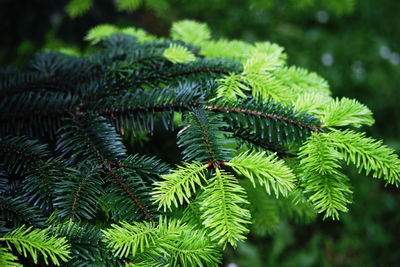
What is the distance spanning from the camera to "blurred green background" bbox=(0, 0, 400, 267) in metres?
2.52

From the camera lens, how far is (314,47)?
4.18 meters

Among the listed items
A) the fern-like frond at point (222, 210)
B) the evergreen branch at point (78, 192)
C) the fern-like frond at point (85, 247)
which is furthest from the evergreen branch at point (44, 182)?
the fern-like frond at point (222, 210)

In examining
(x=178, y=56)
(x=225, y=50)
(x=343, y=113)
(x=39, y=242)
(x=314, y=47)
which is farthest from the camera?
(x=314, y=47)

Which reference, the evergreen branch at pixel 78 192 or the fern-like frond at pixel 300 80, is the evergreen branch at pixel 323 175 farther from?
the evergreen branch at pixel 78 192

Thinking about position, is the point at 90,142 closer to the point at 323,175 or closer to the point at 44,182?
the point at 44,182

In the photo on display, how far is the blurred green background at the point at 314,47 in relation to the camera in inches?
99.3

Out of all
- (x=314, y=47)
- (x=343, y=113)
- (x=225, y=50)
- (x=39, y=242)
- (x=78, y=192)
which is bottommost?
(x=39, y=242)

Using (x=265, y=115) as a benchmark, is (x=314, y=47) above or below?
above

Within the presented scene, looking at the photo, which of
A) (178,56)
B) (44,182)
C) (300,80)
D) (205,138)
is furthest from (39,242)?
(300,80)

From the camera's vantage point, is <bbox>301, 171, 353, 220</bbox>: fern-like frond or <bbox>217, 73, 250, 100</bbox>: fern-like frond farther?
<bbox>217, 73, 250, 100</bbox>: fern-like frond

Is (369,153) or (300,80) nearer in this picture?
(369,153)

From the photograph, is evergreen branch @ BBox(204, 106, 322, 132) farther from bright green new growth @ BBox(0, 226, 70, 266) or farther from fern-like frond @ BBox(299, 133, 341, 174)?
A: bright green new growth @ BBox(0, 226, 70, 266)

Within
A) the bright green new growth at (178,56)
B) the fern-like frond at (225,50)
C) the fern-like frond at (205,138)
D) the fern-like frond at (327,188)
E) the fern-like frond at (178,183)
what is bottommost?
the fern-like frond at (178,183)

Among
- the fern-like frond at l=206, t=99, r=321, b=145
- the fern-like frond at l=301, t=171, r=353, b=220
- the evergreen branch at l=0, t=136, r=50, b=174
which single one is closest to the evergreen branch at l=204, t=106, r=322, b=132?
the fern-like frond at l=206, t=99, r=321, b=145
